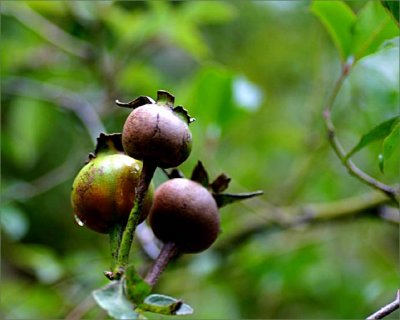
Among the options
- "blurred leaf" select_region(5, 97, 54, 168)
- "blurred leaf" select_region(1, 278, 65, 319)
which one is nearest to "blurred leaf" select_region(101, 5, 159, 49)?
"blurred leaf" select_region(5, 97, 54, 168)

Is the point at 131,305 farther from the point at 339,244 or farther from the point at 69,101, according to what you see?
the point at 339,244

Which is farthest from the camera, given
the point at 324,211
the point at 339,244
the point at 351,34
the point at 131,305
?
the point at 339,244

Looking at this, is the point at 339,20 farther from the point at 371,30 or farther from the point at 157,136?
the point at 157,136

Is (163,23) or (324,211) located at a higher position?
(163,23)

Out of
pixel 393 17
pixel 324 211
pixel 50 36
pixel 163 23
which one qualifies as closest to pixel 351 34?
pixel 393 17

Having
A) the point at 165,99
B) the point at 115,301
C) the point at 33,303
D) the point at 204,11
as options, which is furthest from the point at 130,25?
the point at 115,301
